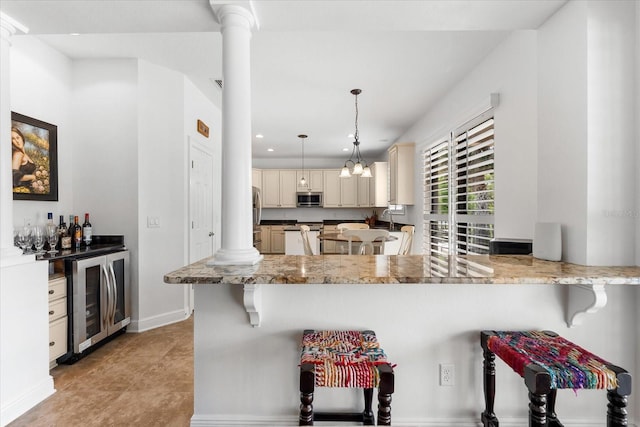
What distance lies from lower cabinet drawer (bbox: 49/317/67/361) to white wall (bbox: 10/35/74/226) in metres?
0.84

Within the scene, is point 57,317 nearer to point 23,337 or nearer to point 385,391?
point 23,337

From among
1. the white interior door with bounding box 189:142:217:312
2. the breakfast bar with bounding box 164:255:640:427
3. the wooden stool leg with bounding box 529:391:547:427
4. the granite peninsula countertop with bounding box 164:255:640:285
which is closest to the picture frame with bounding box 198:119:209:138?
the white interior door with bounding box 189:142:217:312

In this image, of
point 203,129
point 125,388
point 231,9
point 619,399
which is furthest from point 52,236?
point 619,399

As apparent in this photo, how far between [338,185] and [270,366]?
242 inches

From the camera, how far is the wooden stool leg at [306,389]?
1.22 metres

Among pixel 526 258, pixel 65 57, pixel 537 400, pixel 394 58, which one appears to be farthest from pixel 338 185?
pixel 537 400

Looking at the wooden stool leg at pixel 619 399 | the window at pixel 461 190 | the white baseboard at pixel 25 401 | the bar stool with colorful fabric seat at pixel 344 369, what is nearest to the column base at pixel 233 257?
the bar stool with colorful fabric seat at pixel 344 369

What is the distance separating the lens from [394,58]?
2.92m

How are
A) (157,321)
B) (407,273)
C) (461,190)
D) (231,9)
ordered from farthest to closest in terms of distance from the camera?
(461,190) → (157,321) → (231,9) → (407,273)

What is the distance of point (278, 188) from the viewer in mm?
7598

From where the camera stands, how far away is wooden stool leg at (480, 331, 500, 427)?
62.1 inches

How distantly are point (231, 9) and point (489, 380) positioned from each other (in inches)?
87.9

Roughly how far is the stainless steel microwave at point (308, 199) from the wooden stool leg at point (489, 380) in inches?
239

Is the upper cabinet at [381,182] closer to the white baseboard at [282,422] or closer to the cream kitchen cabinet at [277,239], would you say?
the cream kitchen cabinet at [277,239]
